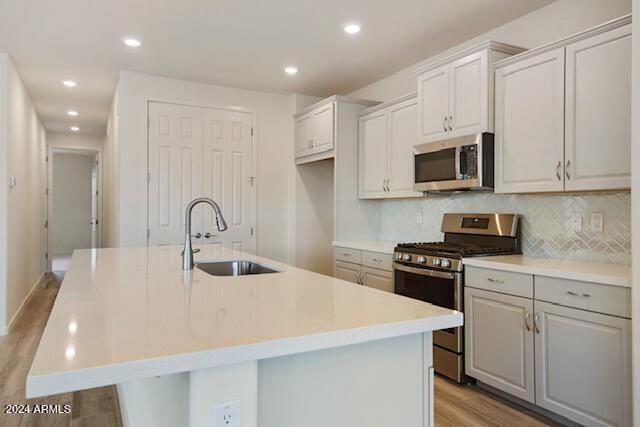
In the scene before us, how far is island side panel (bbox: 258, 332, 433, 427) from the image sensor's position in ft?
3.57

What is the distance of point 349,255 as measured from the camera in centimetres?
412

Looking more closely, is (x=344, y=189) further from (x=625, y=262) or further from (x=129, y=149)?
(x=625, y=262)

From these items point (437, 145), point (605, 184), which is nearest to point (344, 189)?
point (437, 145)

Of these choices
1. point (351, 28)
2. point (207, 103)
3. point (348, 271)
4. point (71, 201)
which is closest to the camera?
point (351, 28)

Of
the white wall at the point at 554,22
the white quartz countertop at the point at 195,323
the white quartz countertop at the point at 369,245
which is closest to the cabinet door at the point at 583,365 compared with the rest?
the white quartz countertop at the point at 195,323

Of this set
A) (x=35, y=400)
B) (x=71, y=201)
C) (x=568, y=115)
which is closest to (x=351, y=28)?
(x=568, y=115)

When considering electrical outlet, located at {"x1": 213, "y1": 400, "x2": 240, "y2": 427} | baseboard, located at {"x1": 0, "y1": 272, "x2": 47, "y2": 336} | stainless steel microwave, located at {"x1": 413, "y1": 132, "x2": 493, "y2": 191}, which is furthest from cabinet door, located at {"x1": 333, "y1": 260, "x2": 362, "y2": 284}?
baseboard, located at {"x1": 0, "y1": 272, "x2": 47, "y2": 336}

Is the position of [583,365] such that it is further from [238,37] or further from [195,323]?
[238,37]

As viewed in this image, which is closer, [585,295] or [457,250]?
[585,295]

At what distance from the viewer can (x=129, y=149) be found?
4328mm

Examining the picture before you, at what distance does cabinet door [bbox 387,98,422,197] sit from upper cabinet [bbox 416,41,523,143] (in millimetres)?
264

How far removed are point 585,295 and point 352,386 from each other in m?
1.57

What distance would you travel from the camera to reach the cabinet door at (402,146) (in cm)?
377

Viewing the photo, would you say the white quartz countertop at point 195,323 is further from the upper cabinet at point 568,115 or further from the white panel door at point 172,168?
the white panel door at point 172,168
